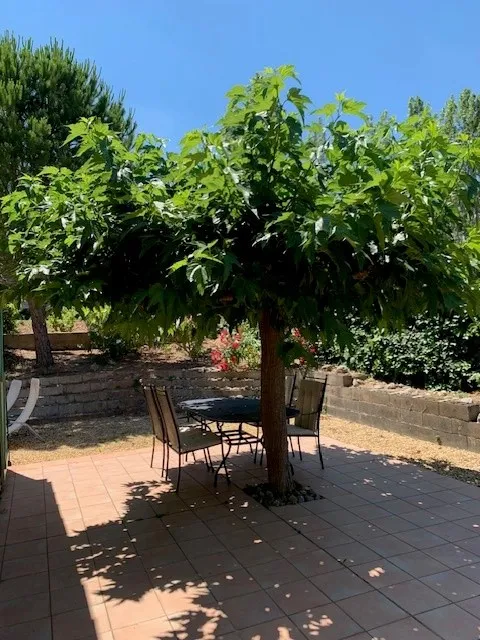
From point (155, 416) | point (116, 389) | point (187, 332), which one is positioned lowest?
point (116, 389)

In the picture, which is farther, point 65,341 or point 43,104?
point 65,341

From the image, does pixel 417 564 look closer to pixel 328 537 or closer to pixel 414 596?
pixel 414 596

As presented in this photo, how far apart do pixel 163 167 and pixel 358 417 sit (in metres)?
5.71

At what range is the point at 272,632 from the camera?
240 centimetres

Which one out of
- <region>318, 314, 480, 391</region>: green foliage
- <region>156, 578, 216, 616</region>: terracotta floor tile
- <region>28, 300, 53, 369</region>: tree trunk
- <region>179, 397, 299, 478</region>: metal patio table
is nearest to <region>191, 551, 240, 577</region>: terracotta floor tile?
<region>156, 578, 216, 616</region>: terracotta floor tile

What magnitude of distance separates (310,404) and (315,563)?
240cm

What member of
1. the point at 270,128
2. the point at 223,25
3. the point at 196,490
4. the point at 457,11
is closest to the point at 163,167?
the point at 270,128

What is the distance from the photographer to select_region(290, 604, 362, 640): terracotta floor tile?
236 centimetres

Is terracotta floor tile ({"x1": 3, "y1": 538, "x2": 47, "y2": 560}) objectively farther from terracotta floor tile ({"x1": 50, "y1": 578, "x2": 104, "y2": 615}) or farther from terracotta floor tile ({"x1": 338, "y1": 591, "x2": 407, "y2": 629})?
terracotta floor tile ({"x1": 338, "y1": 591, "x2": 407, "y2": 629})

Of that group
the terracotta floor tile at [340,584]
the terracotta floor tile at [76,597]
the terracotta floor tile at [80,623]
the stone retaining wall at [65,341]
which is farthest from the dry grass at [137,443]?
the stone retaining wall at [65,341]

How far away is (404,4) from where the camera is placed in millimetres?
6309

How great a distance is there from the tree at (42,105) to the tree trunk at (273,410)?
5448 mm

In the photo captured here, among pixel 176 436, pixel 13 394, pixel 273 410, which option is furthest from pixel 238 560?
pixel 13 394

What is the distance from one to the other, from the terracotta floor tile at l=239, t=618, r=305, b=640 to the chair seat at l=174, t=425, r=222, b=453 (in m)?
2.20
